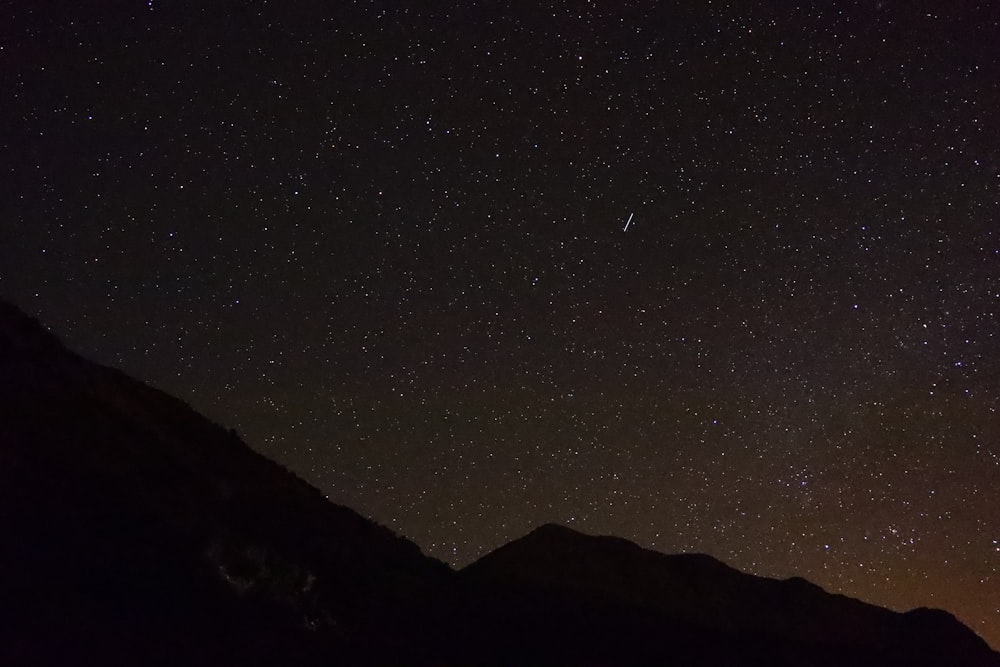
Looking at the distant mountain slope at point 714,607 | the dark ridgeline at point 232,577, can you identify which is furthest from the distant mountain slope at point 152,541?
the distant mountain slope at point 714,607

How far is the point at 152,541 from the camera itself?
19766 mm

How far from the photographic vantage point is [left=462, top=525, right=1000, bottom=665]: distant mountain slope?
115 ft

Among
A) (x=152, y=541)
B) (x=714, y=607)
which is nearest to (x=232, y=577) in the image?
(x=152, y=541)

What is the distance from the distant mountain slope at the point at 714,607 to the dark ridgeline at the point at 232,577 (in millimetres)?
135

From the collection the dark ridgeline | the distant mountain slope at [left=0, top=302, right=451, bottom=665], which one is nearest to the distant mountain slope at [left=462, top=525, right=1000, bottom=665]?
the dark ridgeline

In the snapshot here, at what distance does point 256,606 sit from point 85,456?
17.5 feet

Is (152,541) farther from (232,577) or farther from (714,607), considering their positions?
(714,607)

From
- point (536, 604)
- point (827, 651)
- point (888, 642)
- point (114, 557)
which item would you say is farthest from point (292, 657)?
point (888, 642)

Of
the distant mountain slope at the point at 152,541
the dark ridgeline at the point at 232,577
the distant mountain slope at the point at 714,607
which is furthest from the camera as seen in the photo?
the distant mountain slope at the point at 714,607

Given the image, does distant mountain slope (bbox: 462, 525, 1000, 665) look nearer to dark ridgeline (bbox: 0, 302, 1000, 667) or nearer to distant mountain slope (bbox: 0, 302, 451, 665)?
dark ridgeline (bbox: 0, 302, 1000, 667)

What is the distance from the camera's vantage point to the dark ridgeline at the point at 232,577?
1662 cm

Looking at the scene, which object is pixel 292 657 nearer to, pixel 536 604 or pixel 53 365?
pixel 53 365

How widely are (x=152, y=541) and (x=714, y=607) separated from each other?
85.0 feet

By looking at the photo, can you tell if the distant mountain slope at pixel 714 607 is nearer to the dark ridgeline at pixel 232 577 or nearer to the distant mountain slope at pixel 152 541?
the dark ridgeline at pixel 232 577
